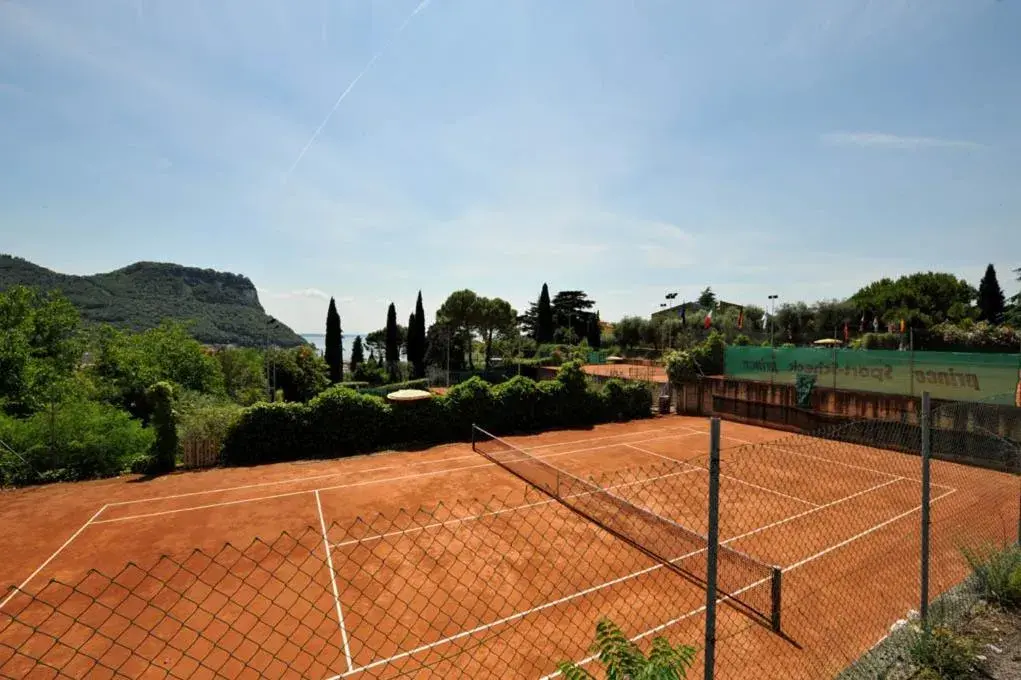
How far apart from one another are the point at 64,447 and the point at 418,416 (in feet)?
34.7

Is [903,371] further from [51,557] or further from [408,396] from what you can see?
[51,557]

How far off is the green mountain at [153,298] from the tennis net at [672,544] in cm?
4847

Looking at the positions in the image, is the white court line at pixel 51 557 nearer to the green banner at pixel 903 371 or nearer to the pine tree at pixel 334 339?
the green banner at pixel 903 371

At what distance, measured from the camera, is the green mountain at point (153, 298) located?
6669 centimetres

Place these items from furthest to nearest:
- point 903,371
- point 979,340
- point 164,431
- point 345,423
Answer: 1. point 979,340
2. point 903,371
3. point 345,423
4. point 164,431

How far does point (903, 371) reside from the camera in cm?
1731

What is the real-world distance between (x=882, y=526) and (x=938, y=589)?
2921 mm

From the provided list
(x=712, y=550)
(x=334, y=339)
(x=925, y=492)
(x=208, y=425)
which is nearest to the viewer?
(x=712, y=550)

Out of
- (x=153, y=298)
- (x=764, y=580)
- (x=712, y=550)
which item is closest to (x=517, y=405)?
(x=764, y=580)

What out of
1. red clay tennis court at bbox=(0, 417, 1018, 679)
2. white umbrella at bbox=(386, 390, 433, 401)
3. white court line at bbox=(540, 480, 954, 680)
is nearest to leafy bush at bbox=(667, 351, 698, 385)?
red clay tennis court at bbox=(0, 417, 1018, 679)

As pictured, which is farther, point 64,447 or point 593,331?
point 593,331

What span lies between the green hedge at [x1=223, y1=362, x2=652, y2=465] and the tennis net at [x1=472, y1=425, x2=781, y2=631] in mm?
5778

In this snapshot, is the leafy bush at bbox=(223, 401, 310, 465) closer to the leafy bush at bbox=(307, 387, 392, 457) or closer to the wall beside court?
the leafy bush at bbox=(307, 387, 392, 457)

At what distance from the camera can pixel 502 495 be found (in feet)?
38.8
